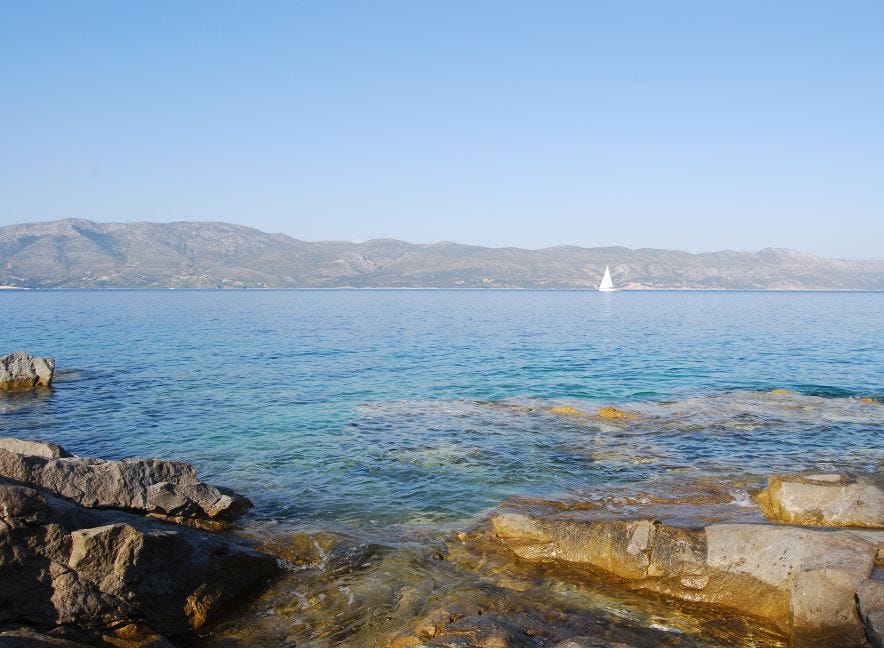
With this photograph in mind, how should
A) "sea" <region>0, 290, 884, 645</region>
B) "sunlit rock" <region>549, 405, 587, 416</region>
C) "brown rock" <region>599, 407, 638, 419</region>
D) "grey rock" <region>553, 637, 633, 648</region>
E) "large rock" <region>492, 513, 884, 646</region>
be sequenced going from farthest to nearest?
"sunlit rock" <region>549, 405, 587, 416</region> → "brown rock" <region>599, 407, 638, 419</region> → "sea" <region>0, 290, 884, 645</region> → "large rock" <region>492, 513, 884, 646</region> → "grey rock" <region>553, 637, 633, 648</region>

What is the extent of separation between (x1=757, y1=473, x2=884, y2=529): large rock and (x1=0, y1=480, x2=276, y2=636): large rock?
41.2ft

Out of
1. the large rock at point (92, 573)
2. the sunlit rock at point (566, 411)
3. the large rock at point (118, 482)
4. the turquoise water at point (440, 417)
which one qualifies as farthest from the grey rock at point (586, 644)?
the sunlit rock at point (566, 411)

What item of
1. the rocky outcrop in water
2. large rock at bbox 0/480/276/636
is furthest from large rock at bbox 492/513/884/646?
large rock at bbox 0/480/276/636

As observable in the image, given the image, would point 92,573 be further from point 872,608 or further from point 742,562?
point 872,608

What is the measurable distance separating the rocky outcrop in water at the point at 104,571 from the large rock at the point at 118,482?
37cm

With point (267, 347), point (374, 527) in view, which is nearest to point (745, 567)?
point (374, 527)

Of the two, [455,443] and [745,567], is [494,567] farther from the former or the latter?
[455,443]

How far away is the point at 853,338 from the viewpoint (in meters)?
71.2

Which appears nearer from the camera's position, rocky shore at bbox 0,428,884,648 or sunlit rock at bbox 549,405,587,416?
rocky shore at bbox 0,428,884,648

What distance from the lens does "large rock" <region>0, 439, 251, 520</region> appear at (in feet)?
40.5

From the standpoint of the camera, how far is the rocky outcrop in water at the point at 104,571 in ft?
29.5

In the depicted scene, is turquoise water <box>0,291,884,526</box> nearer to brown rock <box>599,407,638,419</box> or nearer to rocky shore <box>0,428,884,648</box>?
brown rock <box>599,407,638,419</box>

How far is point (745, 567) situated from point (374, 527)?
8.14m

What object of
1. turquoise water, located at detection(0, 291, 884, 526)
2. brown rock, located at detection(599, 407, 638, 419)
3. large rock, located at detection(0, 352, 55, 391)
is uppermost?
large rock, located at detection(0, 352, 55, 391)
